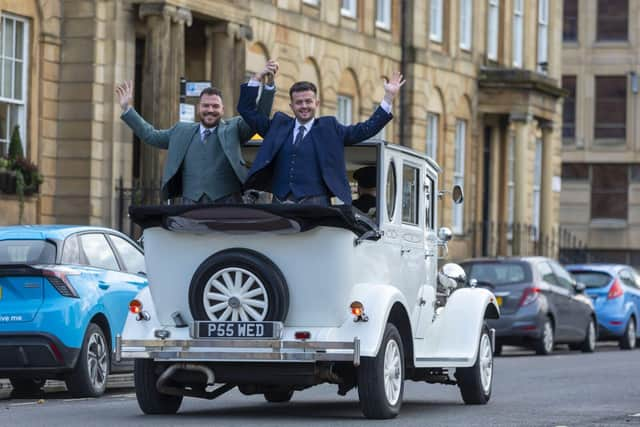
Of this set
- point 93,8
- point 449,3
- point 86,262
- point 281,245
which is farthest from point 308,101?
point 449,3

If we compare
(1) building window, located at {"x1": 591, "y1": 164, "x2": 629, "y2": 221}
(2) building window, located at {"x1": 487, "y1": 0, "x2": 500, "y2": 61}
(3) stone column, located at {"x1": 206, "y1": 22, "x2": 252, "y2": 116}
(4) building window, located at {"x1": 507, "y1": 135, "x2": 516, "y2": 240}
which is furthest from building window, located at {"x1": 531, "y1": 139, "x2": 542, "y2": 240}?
(3) stone column, located at {"x1": 206, "y1": 22, "x2": 252, "y2": 116}

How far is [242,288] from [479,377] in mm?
3114

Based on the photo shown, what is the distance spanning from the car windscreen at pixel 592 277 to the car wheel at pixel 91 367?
16.8 metres

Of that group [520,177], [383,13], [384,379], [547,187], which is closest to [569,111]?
[547,187]

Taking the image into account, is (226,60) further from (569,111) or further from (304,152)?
(569,111)

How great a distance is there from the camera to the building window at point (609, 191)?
2650 inches

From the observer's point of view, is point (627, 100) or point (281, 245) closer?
point (281, 245)

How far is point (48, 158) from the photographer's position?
2872 cm

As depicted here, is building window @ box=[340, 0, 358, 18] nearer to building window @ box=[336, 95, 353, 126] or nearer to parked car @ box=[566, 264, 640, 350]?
building window @ box=[336, 95, 353, 126]

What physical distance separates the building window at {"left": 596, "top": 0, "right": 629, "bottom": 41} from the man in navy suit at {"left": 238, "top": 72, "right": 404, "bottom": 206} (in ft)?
180

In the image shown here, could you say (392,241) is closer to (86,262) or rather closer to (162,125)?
(86,262)

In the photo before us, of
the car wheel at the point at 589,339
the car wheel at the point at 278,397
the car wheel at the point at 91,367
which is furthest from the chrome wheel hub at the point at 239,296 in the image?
the car wheel at the point at 589,339

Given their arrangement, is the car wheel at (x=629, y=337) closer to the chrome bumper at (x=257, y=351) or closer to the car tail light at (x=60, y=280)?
the car tail light at (x=60, y=280)

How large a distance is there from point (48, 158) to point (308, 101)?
51.8 ft
